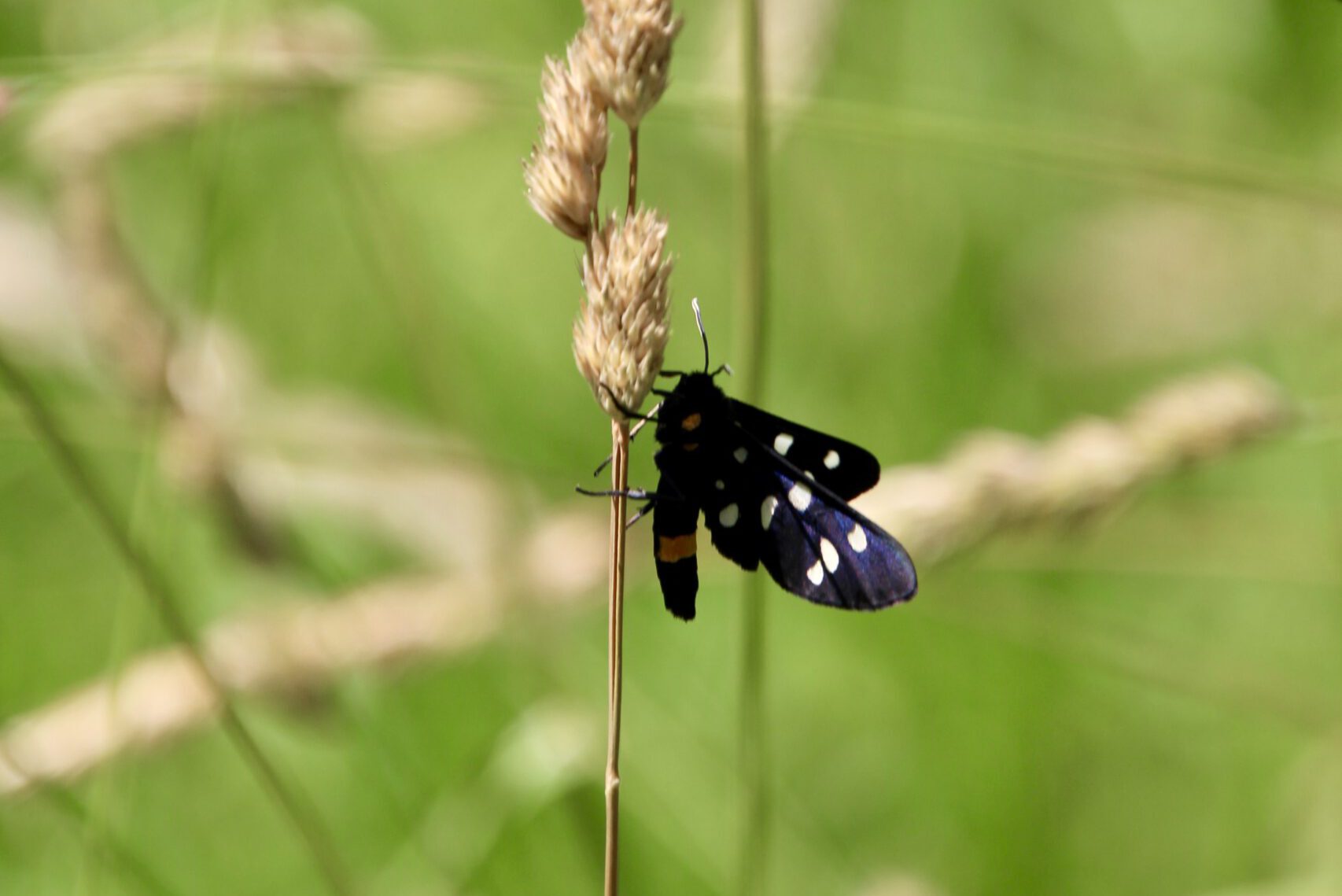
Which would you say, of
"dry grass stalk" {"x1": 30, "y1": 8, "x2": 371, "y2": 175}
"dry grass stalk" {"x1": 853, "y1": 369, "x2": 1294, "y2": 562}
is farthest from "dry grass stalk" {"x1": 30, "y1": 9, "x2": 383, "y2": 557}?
"dry grass stalk" {"x1": 853, "y1": 369, "x2": 1294, "y2": 562}

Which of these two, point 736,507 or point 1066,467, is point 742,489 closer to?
point 736,507

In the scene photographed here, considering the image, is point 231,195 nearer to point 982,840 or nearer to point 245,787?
point 245,787

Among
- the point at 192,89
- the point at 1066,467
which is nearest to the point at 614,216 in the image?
the point at 1066,467

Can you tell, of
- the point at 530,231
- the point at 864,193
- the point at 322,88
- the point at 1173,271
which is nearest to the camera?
the point at 322,88

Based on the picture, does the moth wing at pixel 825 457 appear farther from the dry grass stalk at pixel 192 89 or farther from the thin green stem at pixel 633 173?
the dry grass stalk at pixel 192 89

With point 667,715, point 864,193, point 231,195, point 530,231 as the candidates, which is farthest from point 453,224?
point 667,715

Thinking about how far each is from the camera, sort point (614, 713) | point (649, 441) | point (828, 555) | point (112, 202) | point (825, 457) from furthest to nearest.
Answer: point (649, 441)
point (112, 202)
point (825, 457)
point (828, 555)
point (614, 713)
